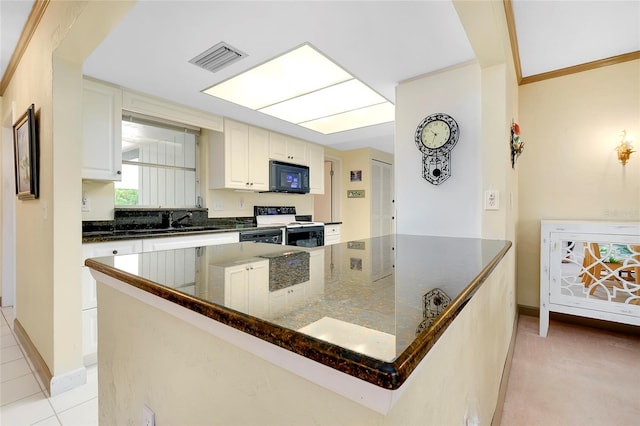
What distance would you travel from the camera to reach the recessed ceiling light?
7.57 ft

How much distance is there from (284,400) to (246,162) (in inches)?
128

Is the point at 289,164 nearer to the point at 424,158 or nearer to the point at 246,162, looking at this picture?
the point at 246,162

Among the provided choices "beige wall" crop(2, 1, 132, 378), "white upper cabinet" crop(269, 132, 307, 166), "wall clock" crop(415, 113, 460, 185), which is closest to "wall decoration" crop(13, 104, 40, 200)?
"beige wall" crop(2, 1, 132, 378)

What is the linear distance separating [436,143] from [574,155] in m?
1.52

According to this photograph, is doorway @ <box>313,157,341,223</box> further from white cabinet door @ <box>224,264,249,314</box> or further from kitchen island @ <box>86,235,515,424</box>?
white cabinet door @ <box>224,264,249,314</box>

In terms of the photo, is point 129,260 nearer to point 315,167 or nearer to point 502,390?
point 502,390

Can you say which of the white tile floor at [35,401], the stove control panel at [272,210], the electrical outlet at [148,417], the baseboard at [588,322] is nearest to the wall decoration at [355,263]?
the electrical outlet at [148,417]

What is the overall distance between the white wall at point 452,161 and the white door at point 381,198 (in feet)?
9.18

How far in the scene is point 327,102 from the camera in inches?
121

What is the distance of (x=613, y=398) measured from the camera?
1.67 metres

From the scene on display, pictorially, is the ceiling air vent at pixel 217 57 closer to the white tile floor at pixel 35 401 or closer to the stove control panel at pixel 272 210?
the stove control panel at pixel 272 210

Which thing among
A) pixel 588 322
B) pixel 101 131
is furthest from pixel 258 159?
pixel 588 322

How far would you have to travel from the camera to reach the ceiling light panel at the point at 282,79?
7.28 ft

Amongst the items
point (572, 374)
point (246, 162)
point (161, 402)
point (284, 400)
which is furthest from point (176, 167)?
point (572, 374)
